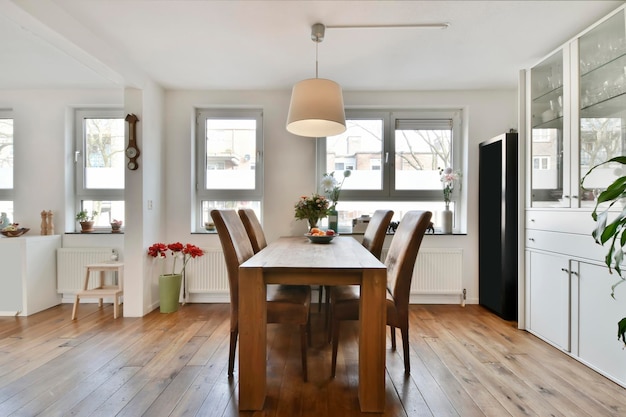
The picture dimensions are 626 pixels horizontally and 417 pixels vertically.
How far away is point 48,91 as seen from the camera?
3576 millimetres

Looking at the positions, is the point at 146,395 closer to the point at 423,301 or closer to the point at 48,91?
the point at 423,301

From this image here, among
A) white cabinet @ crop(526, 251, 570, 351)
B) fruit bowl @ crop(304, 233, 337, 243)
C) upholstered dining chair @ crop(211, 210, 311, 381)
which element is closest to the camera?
upholstered dining chair @ crop(211, 210, 311, 381)

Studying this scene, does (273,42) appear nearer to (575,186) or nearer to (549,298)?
(575,186)

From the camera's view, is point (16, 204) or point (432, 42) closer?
point (432, 42)

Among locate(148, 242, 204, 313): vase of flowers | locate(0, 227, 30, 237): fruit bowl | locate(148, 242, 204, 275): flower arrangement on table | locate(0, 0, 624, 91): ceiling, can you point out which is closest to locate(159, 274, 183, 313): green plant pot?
locate(148, 242, 204, 313): vase of flowers

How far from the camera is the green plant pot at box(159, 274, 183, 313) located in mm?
3238

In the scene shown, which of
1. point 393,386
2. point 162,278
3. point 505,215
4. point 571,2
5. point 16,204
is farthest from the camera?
point 16,204

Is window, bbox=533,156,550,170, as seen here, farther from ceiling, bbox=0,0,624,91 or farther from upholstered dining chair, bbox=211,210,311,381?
upholstered dining chair, bbox=211,210,311,381

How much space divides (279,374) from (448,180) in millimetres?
2593

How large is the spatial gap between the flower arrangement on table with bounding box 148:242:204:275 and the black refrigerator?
2.96 m

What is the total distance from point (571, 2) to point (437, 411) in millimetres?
2554

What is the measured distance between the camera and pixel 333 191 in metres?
3.59

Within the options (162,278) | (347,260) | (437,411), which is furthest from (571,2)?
(162,278)

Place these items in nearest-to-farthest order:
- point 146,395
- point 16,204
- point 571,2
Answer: point 146,395, point 571,2, point 16,204
